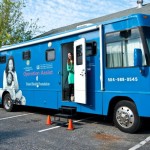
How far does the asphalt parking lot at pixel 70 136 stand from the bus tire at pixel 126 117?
0.60 feet

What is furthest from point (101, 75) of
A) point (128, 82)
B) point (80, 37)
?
point (80, 37)

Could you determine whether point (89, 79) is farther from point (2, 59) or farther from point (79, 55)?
point (2, 59)

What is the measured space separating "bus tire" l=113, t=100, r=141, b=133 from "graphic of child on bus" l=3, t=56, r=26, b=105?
554cm

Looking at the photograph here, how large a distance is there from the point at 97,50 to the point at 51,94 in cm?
298

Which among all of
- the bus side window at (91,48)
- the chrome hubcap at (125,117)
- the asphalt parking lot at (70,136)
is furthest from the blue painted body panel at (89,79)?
the asphalt parking lot at (70,136)

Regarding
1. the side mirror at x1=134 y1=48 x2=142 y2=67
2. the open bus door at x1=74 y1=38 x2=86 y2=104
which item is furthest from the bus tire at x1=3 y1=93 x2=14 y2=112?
the side mirror at x1=134 y1=48 x2=142 y2=67

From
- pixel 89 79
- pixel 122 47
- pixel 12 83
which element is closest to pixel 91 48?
pixel 89 79

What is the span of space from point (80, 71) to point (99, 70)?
76 centimetres

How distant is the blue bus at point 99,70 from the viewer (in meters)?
8.19

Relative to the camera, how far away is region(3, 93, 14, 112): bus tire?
46.6 feet

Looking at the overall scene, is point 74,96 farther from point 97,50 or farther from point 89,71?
point 97,50

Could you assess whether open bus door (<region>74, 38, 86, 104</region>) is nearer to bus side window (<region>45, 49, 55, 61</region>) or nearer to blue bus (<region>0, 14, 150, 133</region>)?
blue bus (<region>0, 14, 150, 133</region>)

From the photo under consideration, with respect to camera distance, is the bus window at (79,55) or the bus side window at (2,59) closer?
the bus window at (79,55)

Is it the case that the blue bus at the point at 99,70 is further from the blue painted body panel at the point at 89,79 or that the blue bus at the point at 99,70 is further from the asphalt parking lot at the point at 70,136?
the asphalt parking lot at the point at 70,136
